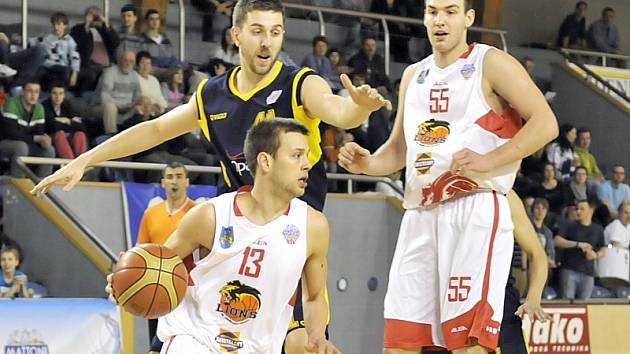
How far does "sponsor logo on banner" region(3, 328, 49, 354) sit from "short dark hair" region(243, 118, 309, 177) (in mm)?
4436

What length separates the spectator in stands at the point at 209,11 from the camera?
13.9 m

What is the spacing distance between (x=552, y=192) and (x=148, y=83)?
541cm

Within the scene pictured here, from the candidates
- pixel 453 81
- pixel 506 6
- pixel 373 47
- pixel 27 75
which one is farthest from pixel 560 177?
pixel 453 81

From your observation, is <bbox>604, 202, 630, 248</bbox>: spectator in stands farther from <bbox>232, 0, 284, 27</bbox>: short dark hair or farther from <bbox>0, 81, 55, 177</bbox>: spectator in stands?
<bbox>232, 0, 284, 27</bbox>: short dark hair

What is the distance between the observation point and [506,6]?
2000 cm

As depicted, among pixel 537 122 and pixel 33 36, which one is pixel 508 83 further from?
pixel 33 36

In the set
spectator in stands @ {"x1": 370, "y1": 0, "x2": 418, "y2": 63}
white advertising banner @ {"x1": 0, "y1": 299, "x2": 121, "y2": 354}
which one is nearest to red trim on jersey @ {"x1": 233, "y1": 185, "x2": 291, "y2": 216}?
white advertising banner @ {"x1": 0, "y1": 299, "x2": 121, "y2": 354}

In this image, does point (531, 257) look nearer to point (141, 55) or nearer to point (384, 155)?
point (384, 155)

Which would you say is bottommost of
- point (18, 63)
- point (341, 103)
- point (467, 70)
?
point (18, 63)

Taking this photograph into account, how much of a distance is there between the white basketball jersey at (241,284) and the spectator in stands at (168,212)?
401cm

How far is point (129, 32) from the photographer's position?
12.6 meters

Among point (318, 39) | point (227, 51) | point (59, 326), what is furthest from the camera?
point (318, 39)

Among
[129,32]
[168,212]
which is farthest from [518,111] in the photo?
[129,32]

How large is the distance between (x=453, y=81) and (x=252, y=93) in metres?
0.89
